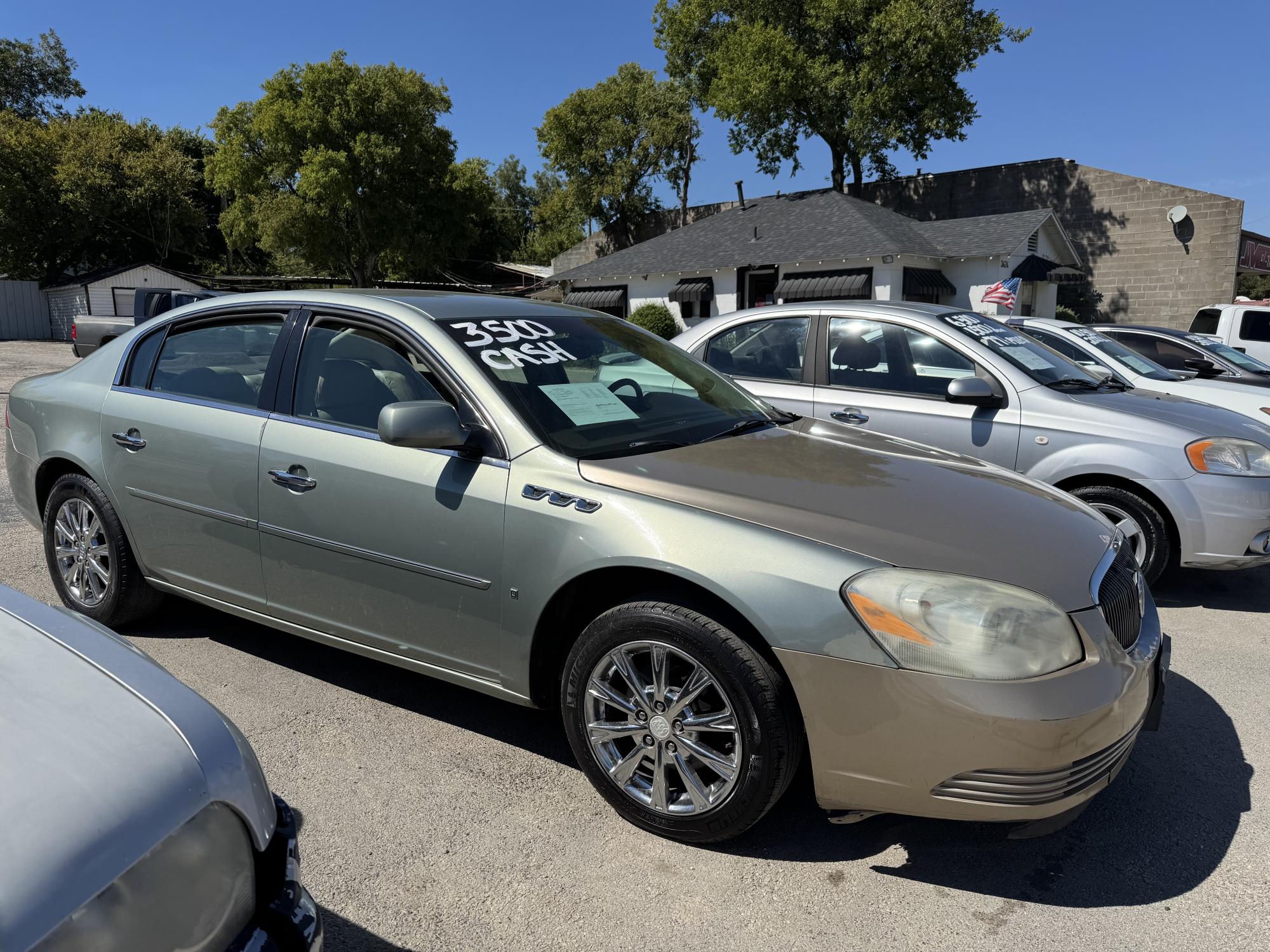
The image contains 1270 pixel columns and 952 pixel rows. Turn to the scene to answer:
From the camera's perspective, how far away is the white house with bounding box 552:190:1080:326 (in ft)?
85.9

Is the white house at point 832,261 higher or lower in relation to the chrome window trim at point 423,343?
higher

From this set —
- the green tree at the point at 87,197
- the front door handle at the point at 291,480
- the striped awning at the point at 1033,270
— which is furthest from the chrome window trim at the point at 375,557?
the green tree at the point at 87,197

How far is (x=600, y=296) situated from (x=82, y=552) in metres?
30.8

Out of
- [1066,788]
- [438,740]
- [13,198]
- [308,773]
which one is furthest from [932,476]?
[13,198]

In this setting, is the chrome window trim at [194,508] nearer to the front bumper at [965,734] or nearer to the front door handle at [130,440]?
the front door handle at [130,440]

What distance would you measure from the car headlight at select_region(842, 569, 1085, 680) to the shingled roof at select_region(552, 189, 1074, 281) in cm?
2468

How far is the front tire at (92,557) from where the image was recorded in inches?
157

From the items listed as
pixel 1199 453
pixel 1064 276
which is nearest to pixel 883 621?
pixel 1199 453

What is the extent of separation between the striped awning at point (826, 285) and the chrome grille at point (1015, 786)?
79.6ft

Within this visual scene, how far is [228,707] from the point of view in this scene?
351 cm

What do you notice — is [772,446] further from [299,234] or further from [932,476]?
[299,234]

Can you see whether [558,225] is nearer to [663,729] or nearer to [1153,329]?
[1153,329]

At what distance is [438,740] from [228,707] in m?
0.92

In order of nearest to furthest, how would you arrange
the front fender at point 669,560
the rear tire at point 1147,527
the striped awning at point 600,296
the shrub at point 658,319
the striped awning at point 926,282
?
the front fender at point 669,560 < the rear tire at point 1147,527 < the striped awning at point 926,282 < the shrub at point 658,319 < the striped awning at point 600,296
